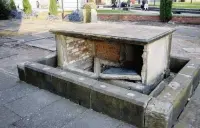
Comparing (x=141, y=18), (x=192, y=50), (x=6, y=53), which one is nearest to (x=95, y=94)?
(x=6, y=53)

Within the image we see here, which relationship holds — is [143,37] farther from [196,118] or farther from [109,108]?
[196,118]

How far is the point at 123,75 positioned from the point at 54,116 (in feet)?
5.30

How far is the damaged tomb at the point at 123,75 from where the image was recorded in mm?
3135

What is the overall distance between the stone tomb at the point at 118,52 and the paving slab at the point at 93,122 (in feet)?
3.29

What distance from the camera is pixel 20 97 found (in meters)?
4.26

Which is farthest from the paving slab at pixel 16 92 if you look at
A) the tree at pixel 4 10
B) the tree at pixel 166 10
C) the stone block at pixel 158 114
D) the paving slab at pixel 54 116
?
the tree at pixel 4 10

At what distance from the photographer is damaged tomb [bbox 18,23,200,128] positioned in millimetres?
3135

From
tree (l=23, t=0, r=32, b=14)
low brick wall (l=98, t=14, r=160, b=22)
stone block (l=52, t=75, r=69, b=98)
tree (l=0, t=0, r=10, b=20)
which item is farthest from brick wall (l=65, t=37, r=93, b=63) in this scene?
tree (l=23, t=0, r=32, b=14)

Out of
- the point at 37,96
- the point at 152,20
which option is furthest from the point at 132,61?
the point at 152,20

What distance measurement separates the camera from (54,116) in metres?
3.57

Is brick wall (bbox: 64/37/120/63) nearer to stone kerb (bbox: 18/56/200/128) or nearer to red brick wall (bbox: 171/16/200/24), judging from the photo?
stone kerb (bbox: 18/56/200/128)

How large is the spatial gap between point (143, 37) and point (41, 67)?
2269 millimetres

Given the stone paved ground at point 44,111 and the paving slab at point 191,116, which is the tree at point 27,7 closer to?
the stone paved ground at point 44,111

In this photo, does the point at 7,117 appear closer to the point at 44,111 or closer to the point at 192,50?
the point at 44,111
